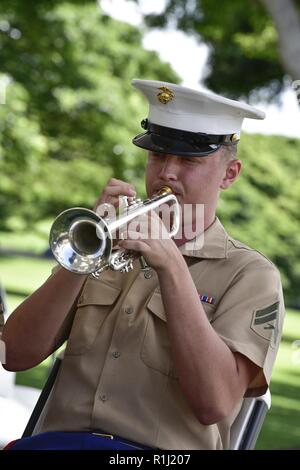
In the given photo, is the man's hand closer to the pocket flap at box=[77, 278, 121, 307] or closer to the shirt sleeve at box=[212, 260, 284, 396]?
the shirt sleeve at box=[212, 260, 284, 396]

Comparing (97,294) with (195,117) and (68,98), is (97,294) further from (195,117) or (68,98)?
(68,98)

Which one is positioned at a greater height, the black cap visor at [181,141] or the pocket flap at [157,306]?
the black cap visor at [181,141]

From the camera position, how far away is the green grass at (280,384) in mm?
10148

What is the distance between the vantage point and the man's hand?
9.87 feet

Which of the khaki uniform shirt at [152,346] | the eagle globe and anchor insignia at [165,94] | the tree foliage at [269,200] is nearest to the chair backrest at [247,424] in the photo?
the khaki uniform shirt at [152,346]

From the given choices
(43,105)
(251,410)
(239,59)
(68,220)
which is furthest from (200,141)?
(239,59)

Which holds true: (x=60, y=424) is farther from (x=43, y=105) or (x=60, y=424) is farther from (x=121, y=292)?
(x=43, y=105)

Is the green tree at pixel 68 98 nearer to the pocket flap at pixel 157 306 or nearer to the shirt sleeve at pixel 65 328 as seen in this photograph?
the shirt sleeve at pixel 65 328

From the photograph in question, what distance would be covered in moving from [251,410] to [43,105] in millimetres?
14691

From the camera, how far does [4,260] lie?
35.4 meters

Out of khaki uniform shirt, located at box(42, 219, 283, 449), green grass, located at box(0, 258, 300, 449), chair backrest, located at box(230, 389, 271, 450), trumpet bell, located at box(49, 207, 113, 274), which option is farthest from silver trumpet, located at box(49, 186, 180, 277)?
green grass, located at box(0, 258, 300, 449)

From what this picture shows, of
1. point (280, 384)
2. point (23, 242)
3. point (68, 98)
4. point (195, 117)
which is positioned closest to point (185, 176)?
point (195, 117)

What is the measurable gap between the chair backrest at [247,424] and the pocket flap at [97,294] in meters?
0.52

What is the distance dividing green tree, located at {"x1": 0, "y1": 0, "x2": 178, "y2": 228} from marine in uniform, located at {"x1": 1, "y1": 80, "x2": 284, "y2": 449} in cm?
1183
